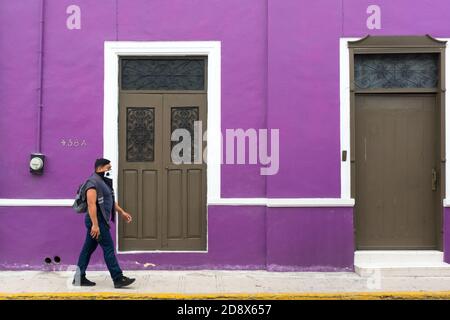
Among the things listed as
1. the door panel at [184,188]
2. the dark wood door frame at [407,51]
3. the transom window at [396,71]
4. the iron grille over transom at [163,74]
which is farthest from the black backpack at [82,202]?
the transom window at [396,71]

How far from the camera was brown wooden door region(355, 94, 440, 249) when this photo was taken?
25.9 feet

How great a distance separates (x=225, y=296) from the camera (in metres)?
6.53

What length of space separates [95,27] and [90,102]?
1.09 m

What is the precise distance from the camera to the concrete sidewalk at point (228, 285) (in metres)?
6.61

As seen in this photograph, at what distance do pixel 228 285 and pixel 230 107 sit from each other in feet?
8.21

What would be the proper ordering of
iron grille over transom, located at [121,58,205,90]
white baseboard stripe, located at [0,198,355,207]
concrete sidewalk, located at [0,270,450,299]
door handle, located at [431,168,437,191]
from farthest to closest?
iron grille over transom, located at [121,58,205,90] → door handle, located at [431,168,437,191] → white baseboard stripe, located at [0,198,355,207] → concrete sidewalk, located at [0,270,450,299]

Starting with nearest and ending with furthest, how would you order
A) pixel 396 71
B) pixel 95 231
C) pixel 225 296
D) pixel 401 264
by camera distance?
pixel 225 296 → pixel 95 231 → pixel 401 264 → pixel 396 71

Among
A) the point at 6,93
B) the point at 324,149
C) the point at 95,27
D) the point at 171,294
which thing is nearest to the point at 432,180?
the point at 324,149

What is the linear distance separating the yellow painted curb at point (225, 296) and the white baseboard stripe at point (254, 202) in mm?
1458

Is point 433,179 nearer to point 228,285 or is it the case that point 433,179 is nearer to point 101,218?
point 228,285

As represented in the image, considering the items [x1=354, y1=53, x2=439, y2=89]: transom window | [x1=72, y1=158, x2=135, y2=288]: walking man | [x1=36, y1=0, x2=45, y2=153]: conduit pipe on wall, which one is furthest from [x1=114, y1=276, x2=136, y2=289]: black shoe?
[x1=354, y1=53, x2=439, y2=89]: transom window

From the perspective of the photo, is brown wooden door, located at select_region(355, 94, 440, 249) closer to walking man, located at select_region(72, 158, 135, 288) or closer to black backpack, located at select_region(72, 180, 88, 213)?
walking man, located at select_region(72, 158, 135, 288)

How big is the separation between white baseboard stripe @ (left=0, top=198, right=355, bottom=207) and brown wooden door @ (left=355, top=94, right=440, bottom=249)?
43 centimetres

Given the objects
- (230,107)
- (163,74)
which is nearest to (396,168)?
(230,107)
